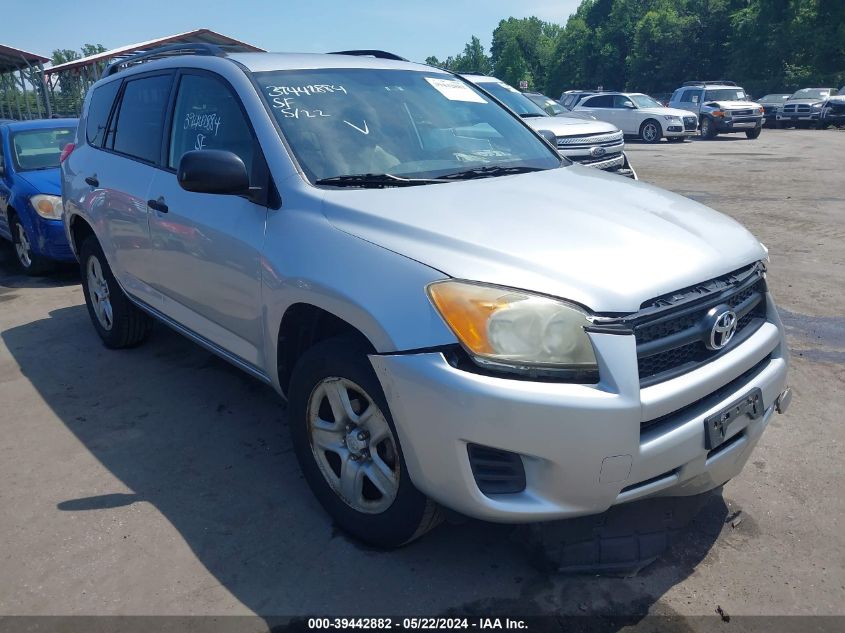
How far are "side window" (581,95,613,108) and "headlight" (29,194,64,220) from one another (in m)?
21.2

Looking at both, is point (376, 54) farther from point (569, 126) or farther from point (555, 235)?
point (569, 126)

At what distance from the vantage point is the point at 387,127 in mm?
3375

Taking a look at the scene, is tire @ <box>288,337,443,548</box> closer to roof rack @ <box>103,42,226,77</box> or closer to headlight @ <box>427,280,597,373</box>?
headlight @ <box>427,280,597,373</box>

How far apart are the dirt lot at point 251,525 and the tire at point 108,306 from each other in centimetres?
15

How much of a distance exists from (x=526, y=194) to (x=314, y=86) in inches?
46.7

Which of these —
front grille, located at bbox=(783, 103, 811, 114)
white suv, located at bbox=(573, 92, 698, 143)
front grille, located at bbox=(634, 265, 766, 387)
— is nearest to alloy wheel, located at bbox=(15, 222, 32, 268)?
front grille, located at bbox=(634, 265, 766, 387)

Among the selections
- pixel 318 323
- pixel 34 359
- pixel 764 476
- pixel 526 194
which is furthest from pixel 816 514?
pixel 34 359

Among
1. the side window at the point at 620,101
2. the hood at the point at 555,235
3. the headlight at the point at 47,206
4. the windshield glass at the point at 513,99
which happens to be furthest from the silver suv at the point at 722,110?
the hood at the point at 555,235

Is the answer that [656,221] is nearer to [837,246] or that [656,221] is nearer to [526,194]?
[526,194]

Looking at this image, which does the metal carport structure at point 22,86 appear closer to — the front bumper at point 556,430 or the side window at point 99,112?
the side window at point 99,112

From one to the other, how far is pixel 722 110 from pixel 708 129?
100 centimetres

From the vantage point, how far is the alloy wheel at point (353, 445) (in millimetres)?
2631

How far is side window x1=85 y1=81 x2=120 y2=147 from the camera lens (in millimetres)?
4887

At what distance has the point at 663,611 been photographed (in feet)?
8.05
